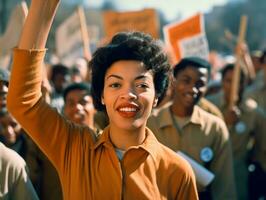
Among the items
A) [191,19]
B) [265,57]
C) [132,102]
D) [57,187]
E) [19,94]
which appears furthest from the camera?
[265,57]

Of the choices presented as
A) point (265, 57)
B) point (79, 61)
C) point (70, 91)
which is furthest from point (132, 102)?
point (79, 61)

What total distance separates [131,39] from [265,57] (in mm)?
6082

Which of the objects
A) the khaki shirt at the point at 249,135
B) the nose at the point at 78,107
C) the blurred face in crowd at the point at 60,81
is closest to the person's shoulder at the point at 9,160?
the nose at the point at 78,107

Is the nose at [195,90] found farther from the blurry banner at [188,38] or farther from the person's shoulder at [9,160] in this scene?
the blurry banner at [188,38]

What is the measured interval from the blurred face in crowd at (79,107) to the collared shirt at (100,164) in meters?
2.31

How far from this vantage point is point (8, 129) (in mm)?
5047

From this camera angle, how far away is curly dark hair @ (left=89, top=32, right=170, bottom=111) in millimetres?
3258

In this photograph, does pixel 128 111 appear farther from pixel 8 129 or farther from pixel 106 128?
pixel 8 129

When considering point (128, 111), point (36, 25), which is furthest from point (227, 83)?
point (36, 25)

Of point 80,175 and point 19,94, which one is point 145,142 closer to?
point 80,175

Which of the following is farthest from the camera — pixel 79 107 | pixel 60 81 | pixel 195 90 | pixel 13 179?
pixel 60 81

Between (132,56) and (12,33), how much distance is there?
13.1 feet

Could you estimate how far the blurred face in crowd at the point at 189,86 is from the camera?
18.0 feet

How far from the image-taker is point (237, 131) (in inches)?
274
